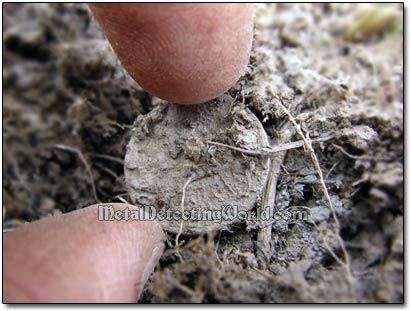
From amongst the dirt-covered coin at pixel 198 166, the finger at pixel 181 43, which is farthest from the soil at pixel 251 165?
the finger at pixel 181 43

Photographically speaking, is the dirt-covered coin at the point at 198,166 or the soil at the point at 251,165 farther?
the dirt-covered coin at the point at 198,166

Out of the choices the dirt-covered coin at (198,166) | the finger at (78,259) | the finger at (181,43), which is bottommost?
the finger at (78,259)

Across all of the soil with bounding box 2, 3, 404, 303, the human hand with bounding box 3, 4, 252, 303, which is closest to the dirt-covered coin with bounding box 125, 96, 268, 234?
the soil with bounding box 2, 3, 404, 303

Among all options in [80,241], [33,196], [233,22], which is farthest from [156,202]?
[33,196]

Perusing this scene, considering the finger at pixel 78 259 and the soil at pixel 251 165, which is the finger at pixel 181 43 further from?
the finger at pixel 78 259

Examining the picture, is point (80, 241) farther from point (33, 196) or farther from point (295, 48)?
point (295, 48)

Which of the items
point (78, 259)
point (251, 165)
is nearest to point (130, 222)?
point (78, 259)

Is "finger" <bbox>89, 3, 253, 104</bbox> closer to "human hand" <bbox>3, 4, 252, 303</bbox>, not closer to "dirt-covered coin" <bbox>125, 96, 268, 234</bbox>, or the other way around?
"human hand" <bbox>3, 4, 252, 303</bbox>

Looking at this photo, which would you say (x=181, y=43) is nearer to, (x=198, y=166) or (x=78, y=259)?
(x=198, y=166)
